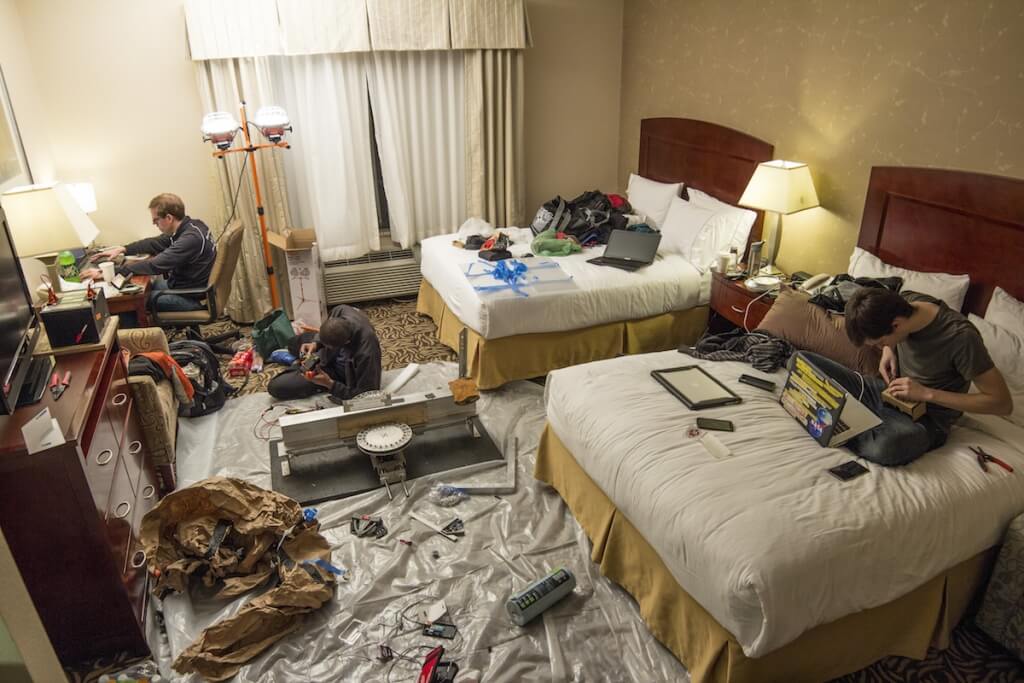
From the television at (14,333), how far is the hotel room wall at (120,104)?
7.90 feet

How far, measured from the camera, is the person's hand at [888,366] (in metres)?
2.42

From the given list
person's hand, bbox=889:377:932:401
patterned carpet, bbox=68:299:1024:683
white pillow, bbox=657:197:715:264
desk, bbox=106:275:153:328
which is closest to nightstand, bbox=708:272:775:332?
white pillow, bbox=657:197:715:264

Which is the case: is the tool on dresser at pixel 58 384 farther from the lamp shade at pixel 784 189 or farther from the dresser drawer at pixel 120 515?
the lamp shade at pixel 784 189

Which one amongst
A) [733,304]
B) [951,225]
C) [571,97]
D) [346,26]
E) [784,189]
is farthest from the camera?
[571,97]

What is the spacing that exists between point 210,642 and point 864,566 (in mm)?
2039

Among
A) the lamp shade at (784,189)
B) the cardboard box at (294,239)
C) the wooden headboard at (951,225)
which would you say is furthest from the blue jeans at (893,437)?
the cardboard box at (294,239)

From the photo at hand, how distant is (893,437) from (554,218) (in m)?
2.88

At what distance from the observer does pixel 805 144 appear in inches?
141

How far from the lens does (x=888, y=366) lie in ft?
8.01

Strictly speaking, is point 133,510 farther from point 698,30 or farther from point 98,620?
point 698,30

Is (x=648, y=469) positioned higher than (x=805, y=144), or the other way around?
(x=805, y=144)

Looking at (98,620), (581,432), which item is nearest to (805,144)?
(581,432)

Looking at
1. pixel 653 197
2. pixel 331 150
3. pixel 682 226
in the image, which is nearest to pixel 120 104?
pixel 331 150

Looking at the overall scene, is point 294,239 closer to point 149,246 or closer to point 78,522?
point 149,246
